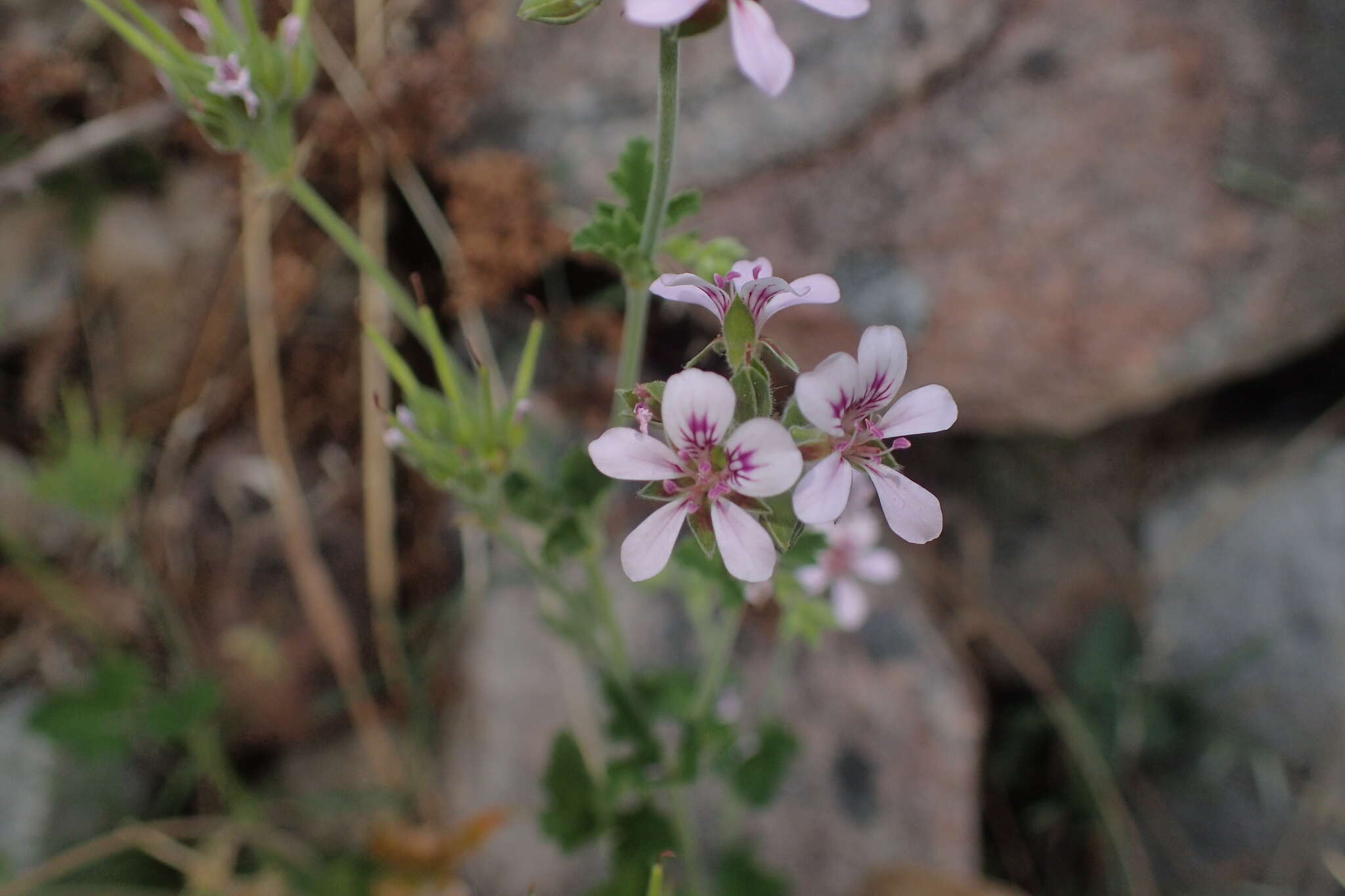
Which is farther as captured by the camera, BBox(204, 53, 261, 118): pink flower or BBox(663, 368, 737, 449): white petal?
BBox(204, 53, 261, 118): pink flower

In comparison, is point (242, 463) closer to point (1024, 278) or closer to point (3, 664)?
point (3, 664)

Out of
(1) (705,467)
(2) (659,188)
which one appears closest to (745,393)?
(1) (705,467)

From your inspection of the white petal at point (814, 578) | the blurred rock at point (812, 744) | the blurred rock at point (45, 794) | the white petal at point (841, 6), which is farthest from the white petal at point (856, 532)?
the blurred rock at point (45, 794)

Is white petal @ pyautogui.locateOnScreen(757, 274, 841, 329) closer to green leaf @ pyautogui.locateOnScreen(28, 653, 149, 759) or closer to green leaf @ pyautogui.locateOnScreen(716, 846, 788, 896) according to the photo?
green leaf @ pyautogui.locateOnScreen(716, 846, 788, 896)

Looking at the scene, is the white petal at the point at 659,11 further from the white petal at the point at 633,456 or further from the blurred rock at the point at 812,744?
the blurred rock at the point at 812,744

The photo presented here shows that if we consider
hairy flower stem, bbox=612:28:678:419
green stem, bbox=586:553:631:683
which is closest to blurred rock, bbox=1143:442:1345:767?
green stem, bbox=586:553:631:683

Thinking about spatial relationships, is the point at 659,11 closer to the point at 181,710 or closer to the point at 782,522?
the point at 782,522
